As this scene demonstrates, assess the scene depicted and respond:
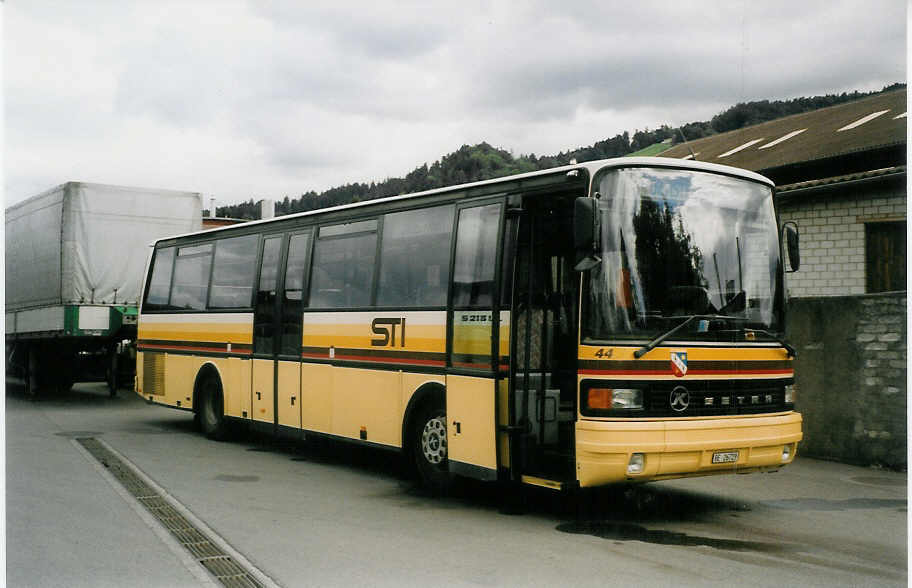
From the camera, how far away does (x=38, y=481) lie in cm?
983

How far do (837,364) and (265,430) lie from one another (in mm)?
7404

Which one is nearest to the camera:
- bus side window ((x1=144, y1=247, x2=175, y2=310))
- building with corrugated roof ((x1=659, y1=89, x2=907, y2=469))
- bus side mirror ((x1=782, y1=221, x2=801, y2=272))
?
bus side mirror ((x1=782, y1=221, x2=801, y2=272))

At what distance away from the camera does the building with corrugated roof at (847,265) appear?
37.3 feet

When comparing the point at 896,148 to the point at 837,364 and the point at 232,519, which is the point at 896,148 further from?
the point at 232,519

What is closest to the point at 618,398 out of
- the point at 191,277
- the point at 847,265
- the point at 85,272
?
the point at 191,277

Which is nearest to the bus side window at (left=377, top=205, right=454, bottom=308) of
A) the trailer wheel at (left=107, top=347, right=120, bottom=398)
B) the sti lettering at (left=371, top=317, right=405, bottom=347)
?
the sti lettering at (left=371, top=317, right=405, bottom=347)

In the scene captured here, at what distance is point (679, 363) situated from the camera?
7656 mm

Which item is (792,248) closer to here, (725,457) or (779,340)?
(779,340)

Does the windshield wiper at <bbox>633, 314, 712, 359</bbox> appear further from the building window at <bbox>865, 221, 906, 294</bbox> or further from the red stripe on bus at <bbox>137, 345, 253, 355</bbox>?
the building window at <bbox>865, 221, 906, 294</bbox>

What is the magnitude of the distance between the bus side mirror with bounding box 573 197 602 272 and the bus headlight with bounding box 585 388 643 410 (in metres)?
0.99

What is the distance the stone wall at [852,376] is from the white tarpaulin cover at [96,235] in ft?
40.5

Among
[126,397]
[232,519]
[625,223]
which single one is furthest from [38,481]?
[126,397]

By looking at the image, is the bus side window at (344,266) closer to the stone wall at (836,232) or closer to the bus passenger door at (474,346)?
the bus passenger door at (474,346)

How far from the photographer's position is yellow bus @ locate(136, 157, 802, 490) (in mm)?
7566
